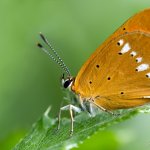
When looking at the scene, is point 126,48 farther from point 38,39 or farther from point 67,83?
point 38,39

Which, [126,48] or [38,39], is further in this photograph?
[38,39]

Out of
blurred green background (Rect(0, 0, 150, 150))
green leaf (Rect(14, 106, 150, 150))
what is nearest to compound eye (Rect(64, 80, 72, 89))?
green leaf (Rect(14, 106, 150, 150))

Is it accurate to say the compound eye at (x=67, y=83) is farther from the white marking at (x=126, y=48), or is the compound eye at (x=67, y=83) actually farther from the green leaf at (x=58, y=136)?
the green leaf at (x=58, y=136)

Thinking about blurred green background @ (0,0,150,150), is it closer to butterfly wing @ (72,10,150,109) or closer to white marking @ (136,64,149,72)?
butterfly wing @ (72,10,150,109)

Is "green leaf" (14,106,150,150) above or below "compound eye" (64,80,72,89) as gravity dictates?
below

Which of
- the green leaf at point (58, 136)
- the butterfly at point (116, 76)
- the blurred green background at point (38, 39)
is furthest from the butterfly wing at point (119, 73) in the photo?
the blurred green background at point (38, 39)

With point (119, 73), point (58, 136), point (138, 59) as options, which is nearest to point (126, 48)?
point (138, 59)
